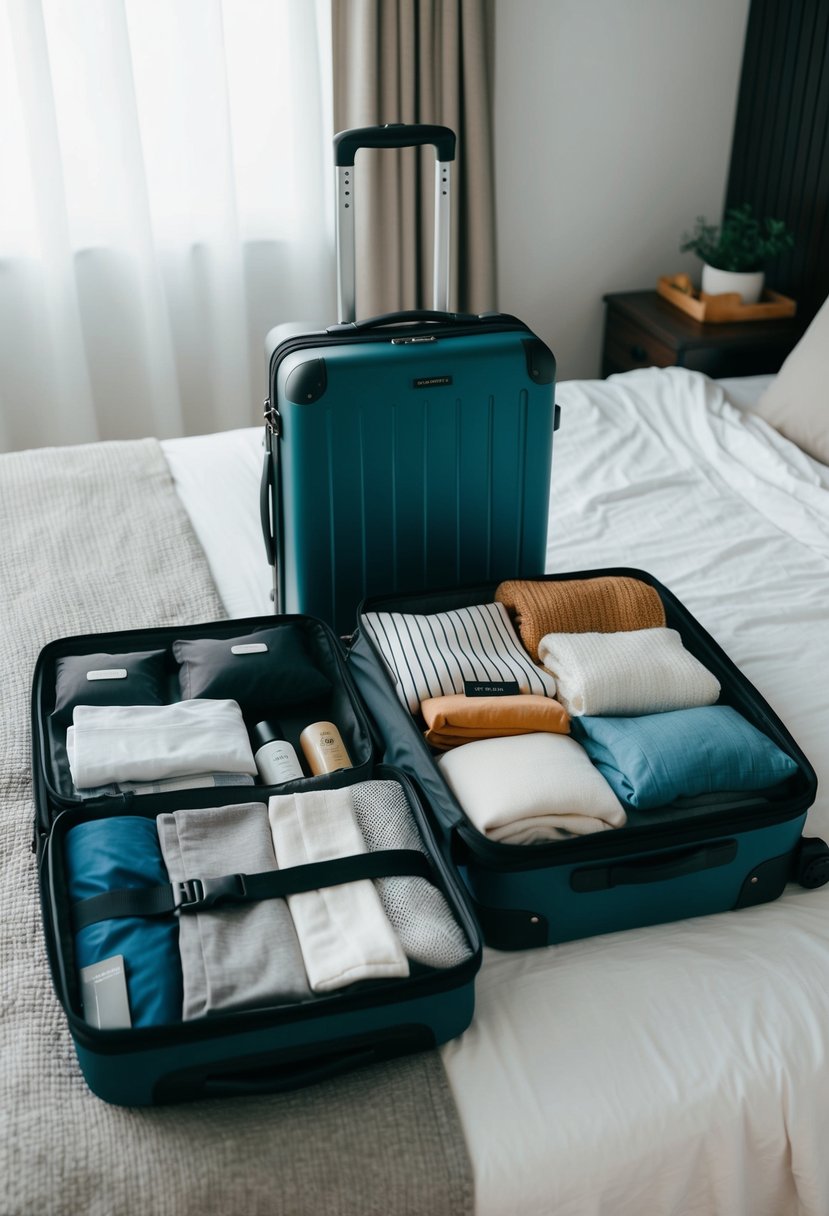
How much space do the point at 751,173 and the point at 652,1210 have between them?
2.89m

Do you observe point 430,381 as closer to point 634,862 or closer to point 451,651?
point 451,651

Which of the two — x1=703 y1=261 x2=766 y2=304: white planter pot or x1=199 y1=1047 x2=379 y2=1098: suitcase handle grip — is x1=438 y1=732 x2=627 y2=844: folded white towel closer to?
x1=199 y1=1047 x2=379 y2=1098: suitcase handle grip

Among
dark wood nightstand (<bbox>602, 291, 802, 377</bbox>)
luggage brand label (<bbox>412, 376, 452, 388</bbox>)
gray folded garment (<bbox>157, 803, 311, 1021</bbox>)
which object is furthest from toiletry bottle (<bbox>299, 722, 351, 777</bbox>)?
dark wood nightstand (<bbox>602, 291, 802, 377</bbox>)

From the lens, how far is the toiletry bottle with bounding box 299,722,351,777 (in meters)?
1.21

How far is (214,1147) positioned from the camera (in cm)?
89

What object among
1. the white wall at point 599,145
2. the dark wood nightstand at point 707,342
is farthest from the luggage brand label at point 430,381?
the white wall at point 599,145

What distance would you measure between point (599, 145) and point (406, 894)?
2.73 meters

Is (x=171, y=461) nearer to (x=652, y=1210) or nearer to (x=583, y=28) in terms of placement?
(x=652, y=1210)

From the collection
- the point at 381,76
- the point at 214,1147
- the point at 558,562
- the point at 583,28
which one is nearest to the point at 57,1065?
the point at 214,1147

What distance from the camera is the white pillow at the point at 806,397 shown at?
2186mm

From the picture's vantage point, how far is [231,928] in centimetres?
96

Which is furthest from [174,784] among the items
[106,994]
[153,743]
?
[106,994]

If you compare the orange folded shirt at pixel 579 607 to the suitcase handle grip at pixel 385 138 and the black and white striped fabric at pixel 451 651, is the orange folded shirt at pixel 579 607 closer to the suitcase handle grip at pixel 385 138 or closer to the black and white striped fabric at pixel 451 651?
the black and white striped fabric at pixel 451 651

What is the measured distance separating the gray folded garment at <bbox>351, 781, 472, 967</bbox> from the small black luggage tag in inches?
6.1
